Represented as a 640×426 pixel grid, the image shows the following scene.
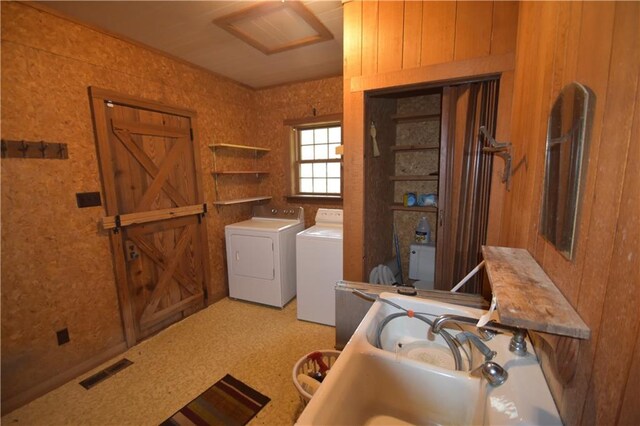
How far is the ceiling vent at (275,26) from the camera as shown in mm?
1878

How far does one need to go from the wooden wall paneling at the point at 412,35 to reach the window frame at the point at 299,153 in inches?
62.0

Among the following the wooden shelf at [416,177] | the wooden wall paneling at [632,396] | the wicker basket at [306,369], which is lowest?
the wicker basket at [306,369]

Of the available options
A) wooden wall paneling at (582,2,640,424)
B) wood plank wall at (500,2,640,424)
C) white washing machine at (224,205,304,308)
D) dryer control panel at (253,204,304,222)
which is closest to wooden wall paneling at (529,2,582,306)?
wood plank wall at (500,2,640,424)

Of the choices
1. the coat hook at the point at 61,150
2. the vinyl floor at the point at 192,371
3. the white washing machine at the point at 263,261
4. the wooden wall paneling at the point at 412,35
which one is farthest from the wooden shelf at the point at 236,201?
the wooden wall paneling at the point at 412,35

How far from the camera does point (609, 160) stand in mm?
534

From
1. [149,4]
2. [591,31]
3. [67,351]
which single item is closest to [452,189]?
[591,31]

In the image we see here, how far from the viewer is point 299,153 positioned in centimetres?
359

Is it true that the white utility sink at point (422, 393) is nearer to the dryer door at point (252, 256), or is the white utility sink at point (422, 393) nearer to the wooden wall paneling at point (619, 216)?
the wooden wall paneling at point (619, 216)

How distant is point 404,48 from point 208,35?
1647mm

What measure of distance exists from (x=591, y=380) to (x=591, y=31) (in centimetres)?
80

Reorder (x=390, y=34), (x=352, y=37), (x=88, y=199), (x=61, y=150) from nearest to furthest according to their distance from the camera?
(x=390, y=34)
(x=352, y=37)
(x=61, y=150)
(x=88, y=199)

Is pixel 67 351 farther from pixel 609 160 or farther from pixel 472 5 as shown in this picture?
pixel 472 5

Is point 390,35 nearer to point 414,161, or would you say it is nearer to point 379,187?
point 379,187

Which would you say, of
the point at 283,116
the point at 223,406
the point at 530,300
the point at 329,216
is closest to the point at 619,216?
the point at 530,300
